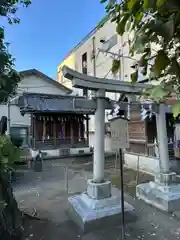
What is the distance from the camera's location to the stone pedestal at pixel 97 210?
394cm

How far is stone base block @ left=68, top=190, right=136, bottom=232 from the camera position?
392cm

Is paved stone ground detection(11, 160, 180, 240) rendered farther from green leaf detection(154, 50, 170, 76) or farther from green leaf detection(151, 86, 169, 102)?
green leaf detection(154, 50, 170, 76)

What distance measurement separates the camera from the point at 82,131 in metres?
15.4

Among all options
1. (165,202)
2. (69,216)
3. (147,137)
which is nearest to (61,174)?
(147,137)

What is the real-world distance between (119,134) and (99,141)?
88 centimetres

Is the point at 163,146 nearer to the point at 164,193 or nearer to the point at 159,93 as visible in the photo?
the point at 164,193

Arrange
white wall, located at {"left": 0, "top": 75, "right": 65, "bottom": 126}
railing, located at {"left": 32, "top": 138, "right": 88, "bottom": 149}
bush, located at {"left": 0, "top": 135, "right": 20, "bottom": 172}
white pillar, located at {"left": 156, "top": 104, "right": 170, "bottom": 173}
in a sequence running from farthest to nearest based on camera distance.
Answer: white wall, located at {"left": 0, "top": 75, "right": 65, "bottom": 126}, railing, located at {"left": 32, "top": 138, "right": 88, "bottom": 149}, white pillar, located at {"left": 156, "top": 104, "right": 170, "bottom": 173}, bush, located at {"left": 0, "top": 135, "right": 20, "bottom": 172}

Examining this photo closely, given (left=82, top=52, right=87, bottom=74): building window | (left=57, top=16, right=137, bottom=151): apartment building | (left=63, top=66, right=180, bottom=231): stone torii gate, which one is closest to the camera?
(left=63, top=66, right=180, bottom=231): stone torii gate

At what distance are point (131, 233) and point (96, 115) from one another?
2384mm

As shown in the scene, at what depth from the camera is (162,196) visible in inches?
187

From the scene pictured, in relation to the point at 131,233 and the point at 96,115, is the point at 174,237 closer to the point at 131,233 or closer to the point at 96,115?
the point at 131,233

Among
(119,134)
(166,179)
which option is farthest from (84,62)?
(119,134)

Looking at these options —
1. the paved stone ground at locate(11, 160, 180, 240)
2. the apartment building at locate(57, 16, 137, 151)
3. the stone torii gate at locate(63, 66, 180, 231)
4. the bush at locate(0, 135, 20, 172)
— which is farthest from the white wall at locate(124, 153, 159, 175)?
the bush at locate(0, 135, 20, 172)

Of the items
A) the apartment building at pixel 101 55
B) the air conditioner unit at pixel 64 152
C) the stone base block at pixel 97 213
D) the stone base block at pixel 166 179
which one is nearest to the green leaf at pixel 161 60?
the stone base block at pixel 97 213
